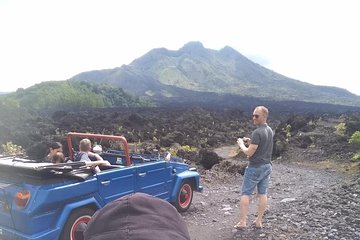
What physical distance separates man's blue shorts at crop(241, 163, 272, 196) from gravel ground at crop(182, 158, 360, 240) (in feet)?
2.22

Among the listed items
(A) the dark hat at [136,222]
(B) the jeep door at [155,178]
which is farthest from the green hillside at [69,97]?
(A) the dark hat at [136,222]

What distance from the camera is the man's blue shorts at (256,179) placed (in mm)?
6605

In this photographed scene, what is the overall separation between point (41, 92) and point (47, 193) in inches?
3731

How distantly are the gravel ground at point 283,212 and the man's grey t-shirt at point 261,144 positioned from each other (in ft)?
3.75

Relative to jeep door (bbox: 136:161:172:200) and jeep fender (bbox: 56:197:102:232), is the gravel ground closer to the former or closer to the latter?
jeep door (bbox: 136:161:172:200)

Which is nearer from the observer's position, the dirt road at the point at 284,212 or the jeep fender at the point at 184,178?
the dirt road at the point at 284,212

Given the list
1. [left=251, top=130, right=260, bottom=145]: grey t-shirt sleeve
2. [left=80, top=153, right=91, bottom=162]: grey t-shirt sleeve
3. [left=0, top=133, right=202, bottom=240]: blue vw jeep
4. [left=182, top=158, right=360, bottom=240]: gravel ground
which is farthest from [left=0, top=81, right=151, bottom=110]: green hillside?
[left=251, top=130, right=260, bottom=145]: grey t-shirt sleeve

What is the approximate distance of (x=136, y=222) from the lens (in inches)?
60.7

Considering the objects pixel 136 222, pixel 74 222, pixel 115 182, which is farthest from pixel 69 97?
pixel 136 222

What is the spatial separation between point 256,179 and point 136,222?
5305mm

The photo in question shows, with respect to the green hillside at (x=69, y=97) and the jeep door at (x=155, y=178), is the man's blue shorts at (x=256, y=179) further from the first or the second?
the green hillside at (x=69, y=97)

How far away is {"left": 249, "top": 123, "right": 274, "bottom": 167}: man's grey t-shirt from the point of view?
6520mm

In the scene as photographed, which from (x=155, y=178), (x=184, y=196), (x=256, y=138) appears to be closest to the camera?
(x=256, y=138)

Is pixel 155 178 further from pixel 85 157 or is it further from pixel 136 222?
pixel 136 222
